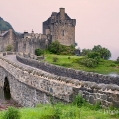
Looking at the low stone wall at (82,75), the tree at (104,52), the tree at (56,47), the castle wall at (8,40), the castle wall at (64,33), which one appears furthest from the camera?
the castle wall at (64,33)

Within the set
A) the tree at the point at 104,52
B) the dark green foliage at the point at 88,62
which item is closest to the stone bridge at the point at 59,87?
the dark green foliage at the point at 88,62

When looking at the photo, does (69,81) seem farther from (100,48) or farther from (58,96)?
(100,48)

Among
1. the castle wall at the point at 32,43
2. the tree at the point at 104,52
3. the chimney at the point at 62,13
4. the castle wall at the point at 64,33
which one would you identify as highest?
the chimney at the point at 62,13

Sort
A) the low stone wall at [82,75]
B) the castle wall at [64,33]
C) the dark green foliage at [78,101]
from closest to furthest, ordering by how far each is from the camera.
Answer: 1. the dark green foliage at [78,101]
2. the low stone wall at [82,75]
3. the castle wall at [64,33]

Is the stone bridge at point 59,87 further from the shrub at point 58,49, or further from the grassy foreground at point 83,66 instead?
the shrub at point 58,49

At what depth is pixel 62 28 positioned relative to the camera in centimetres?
7956

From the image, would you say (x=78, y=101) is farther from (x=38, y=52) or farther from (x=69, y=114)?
(x=38, y=52)

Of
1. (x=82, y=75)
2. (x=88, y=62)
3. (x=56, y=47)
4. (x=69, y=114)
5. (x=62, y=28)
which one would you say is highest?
(x=62, y=28)

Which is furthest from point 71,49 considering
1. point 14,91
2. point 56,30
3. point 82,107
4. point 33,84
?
point 82,107

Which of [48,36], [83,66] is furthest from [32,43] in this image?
[83,66]

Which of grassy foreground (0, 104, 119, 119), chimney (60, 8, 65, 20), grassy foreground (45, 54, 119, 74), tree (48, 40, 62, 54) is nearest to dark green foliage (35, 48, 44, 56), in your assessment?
tree (48, 40, 62, 54)

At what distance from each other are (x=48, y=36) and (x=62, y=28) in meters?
4.03

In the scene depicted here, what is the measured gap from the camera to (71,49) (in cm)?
7531

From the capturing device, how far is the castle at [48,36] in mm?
75562
